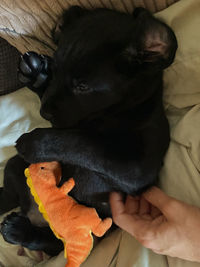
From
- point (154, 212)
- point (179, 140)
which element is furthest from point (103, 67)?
point (154, 212)

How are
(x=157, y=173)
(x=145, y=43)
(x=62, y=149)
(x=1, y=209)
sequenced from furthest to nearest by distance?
(x=1, y=209), (x=157, y=173), (x=62, y=149), (x=145, y=43)

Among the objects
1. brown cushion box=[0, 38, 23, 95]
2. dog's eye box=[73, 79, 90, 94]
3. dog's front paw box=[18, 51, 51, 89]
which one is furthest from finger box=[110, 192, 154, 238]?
brown cushion box=[0, 38, 23, 95]

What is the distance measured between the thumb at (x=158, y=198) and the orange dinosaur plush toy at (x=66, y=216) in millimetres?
156

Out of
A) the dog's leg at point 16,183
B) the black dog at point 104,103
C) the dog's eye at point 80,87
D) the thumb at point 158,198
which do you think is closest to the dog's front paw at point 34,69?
the black dog at point 104,103

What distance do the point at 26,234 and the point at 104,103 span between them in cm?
62

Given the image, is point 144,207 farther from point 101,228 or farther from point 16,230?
point 16,230

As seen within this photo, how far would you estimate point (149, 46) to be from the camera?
93 cm

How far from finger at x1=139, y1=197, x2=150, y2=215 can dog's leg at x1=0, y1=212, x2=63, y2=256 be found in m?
0.39

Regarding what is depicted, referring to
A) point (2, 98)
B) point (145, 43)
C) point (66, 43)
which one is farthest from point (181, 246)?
point (2, 98)

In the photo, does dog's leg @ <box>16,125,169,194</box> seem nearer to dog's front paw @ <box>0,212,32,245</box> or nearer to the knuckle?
the knuckle

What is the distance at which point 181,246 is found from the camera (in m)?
0.93

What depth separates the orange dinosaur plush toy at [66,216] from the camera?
3.34 ft

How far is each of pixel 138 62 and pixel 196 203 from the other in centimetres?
50

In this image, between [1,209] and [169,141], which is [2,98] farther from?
[169,141]
